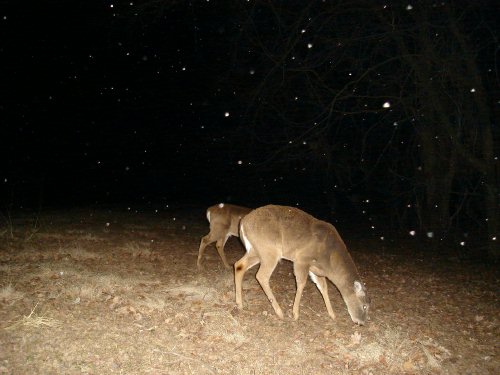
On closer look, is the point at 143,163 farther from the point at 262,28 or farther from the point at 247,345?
the point at 247,345

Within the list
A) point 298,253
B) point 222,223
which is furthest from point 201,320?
point 222,223

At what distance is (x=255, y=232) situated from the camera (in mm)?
7125

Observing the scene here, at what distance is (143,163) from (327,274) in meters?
35.1

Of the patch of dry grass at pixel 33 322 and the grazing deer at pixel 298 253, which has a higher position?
the grazing deer at pixel 298 253

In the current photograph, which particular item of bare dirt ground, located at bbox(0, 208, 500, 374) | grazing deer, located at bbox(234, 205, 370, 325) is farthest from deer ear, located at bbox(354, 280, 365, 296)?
bare dirt ground, located at bbox(0, 208, 500, 374)

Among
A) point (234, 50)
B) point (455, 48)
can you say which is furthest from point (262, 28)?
point (455, 48)

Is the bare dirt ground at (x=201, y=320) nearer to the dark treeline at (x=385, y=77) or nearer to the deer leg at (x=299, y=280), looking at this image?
the deer leg at (x=299, y=280)

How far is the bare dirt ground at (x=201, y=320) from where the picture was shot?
5.22 m

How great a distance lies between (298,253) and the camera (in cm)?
714

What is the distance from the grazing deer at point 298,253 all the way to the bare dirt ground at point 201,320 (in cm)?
38

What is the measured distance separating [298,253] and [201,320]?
6.14 ft

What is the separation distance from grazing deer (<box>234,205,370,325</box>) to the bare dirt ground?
1.26 feet

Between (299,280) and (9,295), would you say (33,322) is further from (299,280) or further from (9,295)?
(299,280)

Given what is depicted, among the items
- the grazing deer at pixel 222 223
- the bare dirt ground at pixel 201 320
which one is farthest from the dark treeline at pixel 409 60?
the bare dirt ground at pixel 201 320
